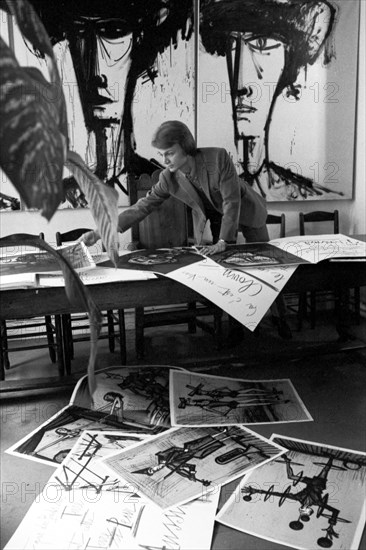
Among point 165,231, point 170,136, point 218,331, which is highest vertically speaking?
point 170,136

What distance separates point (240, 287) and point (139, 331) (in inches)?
45.4

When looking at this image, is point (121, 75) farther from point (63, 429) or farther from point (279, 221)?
point (63, 429)

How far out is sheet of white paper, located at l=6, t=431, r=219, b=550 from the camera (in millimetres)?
1469

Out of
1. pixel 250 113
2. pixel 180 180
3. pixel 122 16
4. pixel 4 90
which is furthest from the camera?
pixel 250 113

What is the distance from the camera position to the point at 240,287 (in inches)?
80.0

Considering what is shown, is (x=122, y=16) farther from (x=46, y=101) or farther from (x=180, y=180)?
(x=46, y=101)

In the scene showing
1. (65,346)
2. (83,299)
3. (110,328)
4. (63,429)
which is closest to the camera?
(83,299)

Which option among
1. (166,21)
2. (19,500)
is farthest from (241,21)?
(19,500)

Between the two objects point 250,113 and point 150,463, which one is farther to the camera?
point 250,113

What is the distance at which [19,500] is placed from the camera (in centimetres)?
173

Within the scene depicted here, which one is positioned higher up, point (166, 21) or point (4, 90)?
point (166, 21)

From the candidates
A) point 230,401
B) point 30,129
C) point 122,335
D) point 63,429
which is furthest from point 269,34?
point 30,129

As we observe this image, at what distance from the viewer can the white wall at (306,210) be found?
11.4 feet

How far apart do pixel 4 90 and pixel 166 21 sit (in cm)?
342
